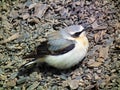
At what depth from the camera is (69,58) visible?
642 centimetres

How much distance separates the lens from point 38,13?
296 inches

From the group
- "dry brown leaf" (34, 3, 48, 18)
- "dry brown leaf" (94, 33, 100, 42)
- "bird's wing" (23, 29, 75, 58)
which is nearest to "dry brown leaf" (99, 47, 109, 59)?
"dry brown leaf" (94, 33, 100, 42)

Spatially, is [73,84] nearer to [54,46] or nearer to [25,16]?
[54,46]

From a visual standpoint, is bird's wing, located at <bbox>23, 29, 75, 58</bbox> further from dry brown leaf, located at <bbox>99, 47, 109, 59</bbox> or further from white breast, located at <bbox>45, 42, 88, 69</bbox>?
dry brown leaf, located at <bbox>99, 47, 109, 59</bbox>

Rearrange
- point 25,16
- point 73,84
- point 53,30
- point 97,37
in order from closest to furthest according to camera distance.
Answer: point 73,84
point 97,37
point 53,30
point 25,16

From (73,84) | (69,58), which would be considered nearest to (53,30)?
(69,58)

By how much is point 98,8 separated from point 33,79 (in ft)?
5.36

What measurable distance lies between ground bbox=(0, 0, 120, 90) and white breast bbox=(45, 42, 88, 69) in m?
0.17

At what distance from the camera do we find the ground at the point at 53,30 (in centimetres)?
648

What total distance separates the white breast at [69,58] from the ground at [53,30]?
17cm

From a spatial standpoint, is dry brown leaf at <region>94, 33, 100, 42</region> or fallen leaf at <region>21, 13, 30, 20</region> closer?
dry brown leaf at <region>94, 33, 100, 42</region>

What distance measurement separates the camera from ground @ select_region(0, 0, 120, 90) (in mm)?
6480

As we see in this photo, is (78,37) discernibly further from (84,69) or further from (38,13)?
(38,13)

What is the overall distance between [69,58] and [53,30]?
92 cm
